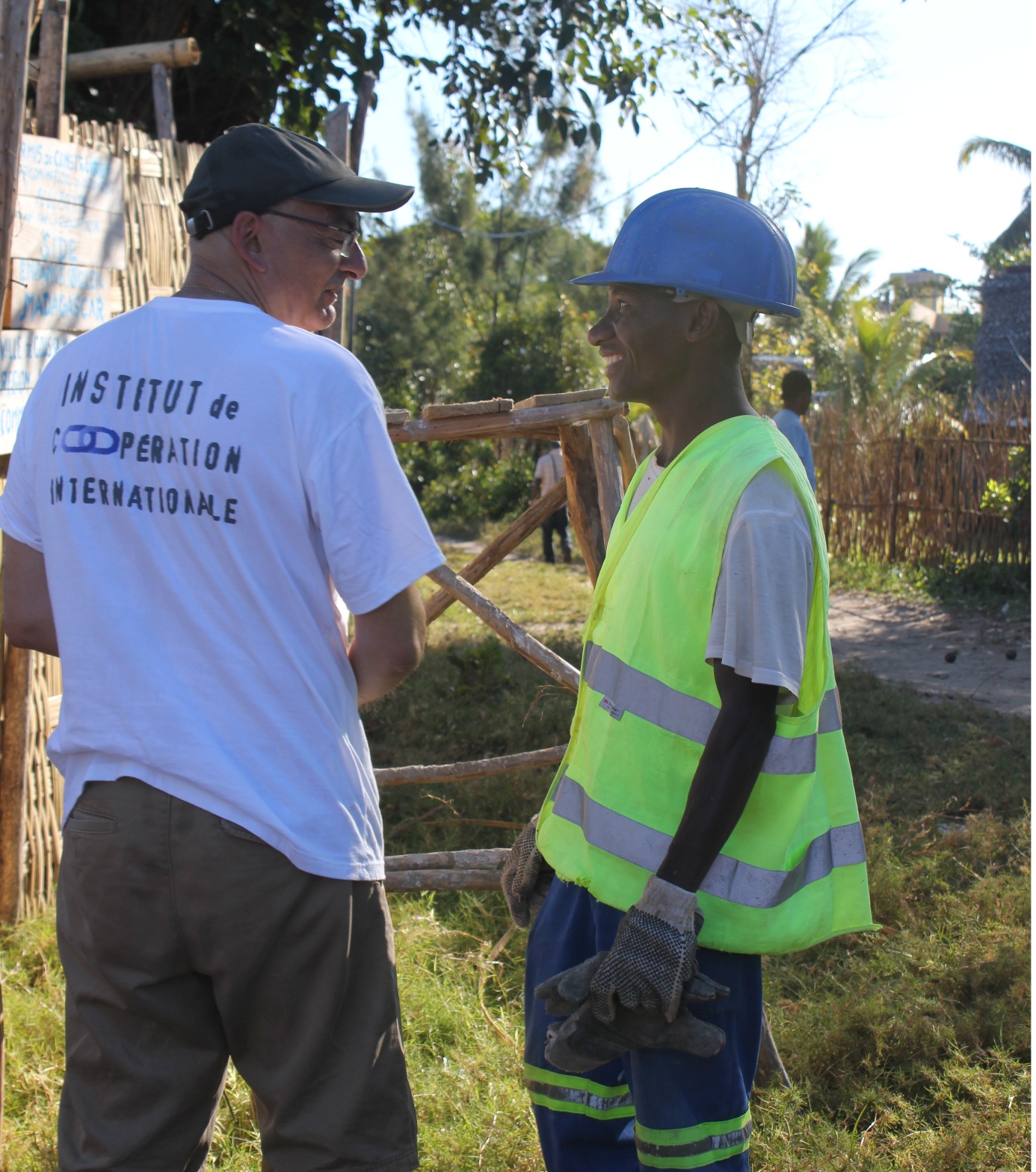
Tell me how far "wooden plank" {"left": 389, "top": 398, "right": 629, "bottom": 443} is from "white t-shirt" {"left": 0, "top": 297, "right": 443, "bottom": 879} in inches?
55.6

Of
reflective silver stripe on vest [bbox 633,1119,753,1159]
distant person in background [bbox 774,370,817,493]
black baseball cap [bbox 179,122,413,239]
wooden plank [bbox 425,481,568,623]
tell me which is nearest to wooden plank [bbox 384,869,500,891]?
wooden plank [bbox 425,481,568,623]

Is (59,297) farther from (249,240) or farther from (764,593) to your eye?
(764,593)

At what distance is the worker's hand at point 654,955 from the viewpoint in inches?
58.5

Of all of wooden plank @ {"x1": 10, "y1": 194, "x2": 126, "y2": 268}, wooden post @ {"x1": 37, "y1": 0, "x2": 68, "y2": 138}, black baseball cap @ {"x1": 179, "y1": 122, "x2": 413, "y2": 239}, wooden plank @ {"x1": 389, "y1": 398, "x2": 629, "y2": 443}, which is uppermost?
wooden post @ {"x1": 37, "y1": 0, "x2": 68, "y2": 138}

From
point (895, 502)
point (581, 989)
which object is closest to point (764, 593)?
point (581, 989)

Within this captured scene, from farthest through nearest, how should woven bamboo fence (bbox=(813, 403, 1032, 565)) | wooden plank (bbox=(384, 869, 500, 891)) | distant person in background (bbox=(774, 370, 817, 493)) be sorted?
woven bamboo fence (bbox=(813, 403, 1032, 565)) < distant person in background (bbox=(774, 370, 817, 493)) < wooden plank (bbox=(384, 869, 500, 891))

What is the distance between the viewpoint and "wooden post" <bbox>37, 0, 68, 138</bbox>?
3.18m

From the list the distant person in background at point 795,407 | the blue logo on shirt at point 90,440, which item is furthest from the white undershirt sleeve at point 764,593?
the distant person in background at point 795,407

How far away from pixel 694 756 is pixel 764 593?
29cm

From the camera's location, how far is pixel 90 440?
4.81ft

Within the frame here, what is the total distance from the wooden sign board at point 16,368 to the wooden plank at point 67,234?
0.77 feet

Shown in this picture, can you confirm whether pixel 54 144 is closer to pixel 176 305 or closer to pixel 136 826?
pixel 176 305

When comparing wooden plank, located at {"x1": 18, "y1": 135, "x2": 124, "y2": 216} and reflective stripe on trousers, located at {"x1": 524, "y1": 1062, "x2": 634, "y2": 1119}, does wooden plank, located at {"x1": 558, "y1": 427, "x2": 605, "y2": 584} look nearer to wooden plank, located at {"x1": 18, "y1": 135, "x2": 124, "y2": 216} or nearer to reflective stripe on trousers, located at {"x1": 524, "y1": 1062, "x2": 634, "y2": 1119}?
reflective stripe on trousers, located at {"x1": 524, "y1": 1062, "x2": 634, "y2": 1119}

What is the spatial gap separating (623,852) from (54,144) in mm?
2815
